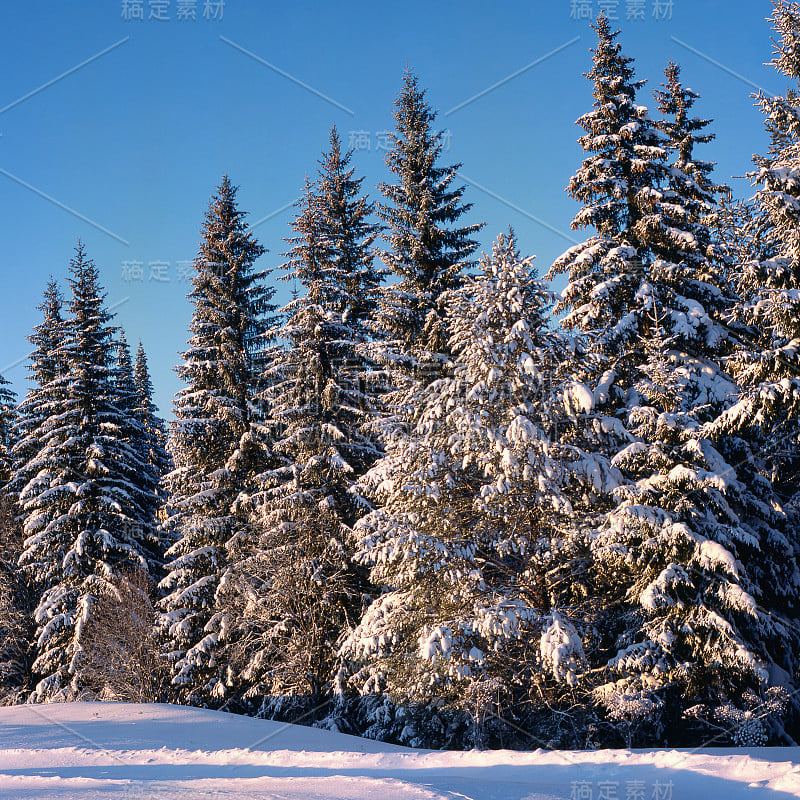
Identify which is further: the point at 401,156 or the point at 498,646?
the point at 401,156

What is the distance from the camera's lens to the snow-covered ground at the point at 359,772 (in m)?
7.99

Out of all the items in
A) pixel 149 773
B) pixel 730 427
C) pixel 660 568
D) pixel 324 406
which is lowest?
pixel 149 773

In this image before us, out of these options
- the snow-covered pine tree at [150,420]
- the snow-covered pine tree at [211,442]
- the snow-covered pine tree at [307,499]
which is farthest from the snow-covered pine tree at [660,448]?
the snow-covered pine tree at [150,420]

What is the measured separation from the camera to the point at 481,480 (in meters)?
15.0

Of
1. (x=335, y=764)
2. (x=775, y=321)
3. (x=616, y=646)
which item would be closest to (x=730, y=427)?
(x=775, y=321)

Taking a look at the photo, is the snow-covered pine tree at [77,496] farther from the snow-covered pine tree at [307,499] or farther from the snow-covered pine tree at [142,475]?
the snow-covered pine tree at [307,499]

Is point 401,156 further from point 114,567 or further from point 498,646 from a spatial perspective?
point 114,567

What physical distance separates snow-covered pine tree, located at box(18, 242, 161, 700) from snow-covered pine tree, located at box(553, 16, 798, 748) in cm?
1601

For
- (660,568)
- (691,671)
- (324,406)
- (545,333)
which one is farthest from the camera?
(324,406)

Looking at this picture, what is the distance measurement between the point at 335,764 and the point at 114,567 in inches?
606

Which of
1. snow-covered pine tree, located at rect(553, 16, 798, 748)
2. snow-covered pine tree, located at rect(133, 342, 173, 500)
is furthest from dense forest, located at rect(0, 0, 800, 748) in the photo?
snow-covered pine tree, located at rect(133, 342, 173, 500)

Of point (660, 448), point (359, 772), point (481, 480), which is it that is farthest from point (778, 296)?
point (359, 772)

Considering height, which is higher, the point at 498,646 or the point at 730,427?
the point at 730,427

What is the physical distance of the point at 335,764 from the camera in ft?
32.8
